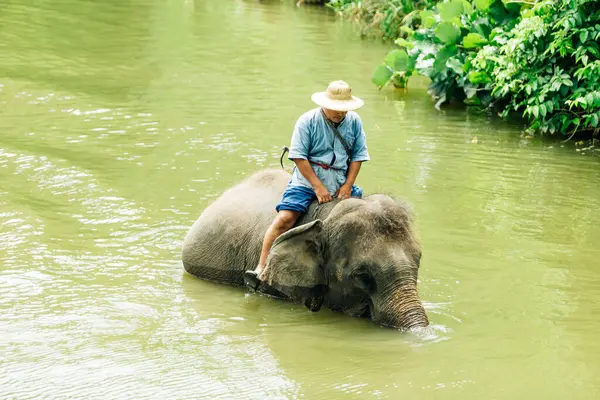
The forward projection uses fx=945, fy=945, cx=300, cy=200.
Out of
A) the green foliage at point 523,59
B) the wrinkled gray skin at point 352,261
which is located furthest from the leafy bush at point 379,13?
the wrinkled gray skin at point 352,261

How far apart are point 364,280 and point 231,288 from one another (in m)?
1.58

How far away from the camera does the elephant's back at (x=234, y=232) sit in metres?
7.68

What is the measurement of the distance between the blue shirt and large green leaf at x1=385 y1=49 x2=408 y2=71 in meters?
8.41

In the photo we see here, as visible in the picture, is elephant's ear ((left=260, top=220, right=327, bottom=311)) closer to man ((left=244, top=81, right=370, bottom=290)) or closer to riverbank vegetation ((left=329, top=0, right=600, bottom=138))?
man ((left=244, top=81, right=370, bottom=290))

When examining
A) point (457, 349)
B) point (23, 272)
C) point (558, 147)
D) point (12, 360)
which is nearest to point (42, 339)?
point (12, 360)

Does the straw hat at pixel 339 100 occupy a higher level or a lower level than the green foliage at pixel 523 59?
higher

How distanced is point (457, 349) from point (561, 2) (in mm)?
7114

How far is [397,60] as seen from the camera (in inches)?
612

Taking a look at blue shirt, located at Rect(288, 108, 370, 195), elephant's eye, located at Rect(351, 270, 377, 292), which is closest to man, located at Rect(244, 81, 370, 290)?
blue shirt, located at Rect(288, 108, 370, 195)

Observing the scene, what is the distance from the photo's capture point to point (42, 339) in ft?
21.8

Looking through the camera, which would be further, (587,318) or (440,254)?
(440,254)

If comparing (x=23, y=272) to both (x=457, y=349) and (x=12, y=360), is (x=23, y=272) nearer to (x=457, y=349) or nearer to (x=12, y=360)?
(x=12, y=360)

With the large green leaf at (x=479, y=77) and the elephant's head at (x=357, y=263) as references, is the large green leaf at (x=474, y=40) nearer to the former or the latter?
the large green leaf at (x=479, y=77)

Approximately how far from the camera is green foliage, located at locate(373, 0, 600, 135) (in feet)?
39.2
